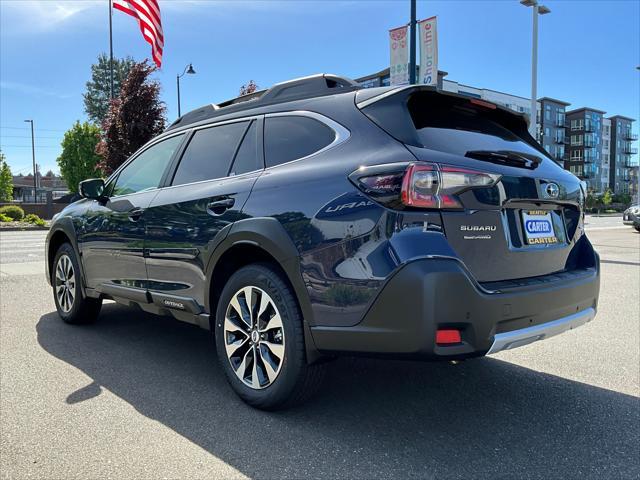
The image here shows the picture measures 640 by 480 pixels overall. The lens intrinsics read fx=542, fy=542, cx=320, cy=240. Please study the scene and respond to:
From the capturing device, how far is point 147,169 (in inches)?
176

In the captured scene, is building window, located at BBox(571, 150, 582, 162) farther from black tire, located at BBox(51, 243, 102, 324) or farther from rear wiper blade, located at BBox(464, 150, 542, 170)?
rear wiper blade, located at BBox(464, 150, 542, 170)

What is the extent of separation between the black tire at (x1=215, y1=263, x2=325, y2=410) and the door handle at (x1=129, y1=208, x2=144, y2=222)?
1.28 metres

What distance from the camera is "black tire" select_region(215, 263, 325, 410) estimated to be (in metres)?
2.86

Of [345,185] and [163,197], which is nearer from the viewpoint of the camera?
[345,185]

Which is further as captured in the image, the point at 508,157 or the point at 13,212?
the point at 13,212

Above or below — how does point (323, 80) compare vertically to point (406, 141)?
above

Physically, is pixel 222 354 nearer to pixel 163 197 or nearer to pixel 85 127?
pixel 163 197

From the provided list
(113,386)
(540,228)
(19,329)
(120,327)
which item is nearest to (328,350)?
(540,228)

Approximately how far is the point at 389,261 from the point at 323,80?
1445 millimetres

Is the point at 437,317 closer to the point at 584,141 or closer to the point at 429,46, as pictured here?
the point at 429,46

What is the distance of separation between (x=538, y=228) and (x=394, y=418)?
4.39 ft

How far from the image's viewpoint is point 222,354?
3334 mm

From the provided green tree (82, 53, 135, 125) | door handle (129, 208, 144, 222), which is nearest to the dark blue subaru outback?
door handle (129, 208, 144, 222)

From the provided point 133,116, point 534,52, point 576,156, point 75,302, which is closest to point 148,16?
point 133,116
